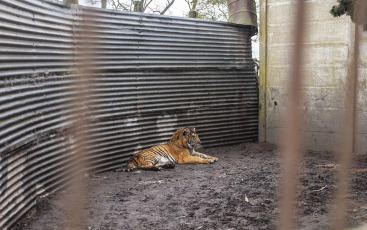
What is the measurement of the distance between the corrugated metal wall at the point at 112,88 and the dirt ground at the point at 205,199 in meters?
0.51

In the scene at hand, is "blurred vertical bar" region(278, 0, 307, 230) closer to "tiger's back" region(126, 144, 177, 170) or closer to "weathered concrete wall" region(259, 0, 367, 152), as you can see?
"tiger's back" region(126, 144, 177, 170)

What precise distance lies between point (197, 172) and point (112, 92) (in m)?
1.89

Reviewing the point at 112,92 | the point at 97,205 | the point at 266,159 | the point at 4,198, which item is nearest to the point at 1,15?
the point at 4,198

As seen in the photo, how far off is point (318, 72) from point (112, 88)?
4189mm

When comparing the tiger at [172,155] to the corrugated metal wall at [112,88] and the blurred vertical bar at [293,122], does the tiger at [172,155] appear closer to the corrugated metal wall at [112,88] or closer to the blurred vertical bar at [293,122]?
the corrugated metal wall at [112,88]

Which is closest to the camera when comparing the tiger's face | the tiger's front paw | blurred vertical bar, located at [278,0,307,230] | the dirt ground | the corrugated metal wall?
blurred vertical bar, located at [278,0,307,230]

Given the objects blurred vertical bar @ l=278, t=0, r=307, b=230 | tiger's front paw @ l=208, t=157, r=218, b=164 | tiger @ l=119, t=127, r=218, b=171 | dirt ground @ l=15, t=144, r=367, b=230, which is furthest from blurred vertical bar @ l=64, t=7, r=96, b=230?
tiger's front paw @ l=208, t=157, r=218, b=164

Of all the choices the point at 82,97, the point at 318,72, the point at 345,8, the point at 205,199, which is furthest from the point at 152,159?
the point at 82,97

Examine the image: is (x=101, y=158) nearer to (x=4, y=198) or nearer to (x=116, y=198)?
(x=116, y=198)

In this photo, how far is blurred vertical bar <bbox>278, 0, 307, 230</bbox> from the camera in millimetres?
1285

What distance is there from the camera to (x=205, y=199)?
5.83 meters

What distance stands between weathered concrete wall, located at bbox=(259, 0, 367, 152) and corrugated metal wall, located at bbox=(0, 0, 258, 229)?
518 millimetres

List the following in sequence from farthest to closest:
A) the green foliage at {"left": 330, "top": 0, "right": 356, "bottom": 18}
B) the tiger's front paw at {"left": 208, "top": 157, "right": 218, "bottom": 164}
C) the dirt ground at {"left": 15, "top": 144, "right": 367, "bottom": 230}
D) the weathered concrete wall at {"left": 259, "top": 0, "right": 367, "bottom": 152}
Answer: the weathered concrete wall at {"left": 259, "top": 0, "right": 367, "bottom": 152} → the tiger's front paw at {"left": 208, "top": 157, "right": 218, "bottom": 164} → the green foliage at {"left": 330, "top": 0, "right": 356, "bottom": 18} → the dirt ground at {"left": 15, "top": 144, "right": 367, "bottom": 230}

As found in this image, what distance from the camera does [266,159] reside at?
28.6 feet
